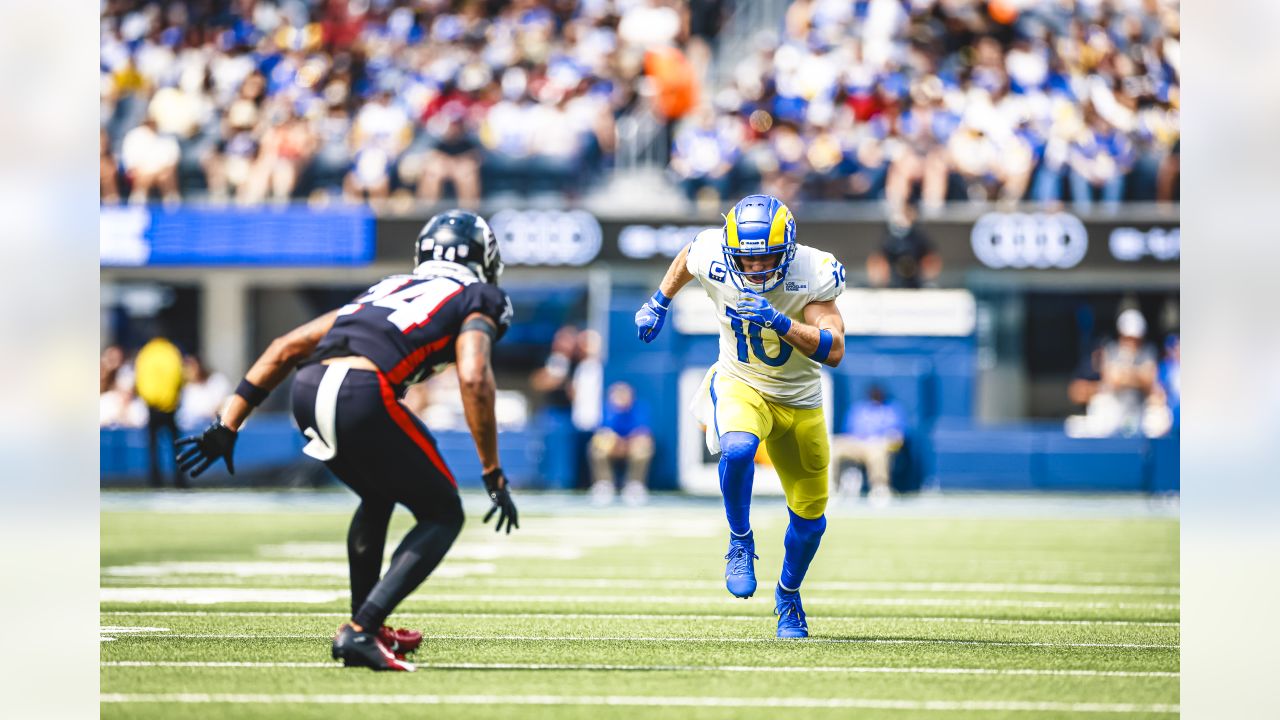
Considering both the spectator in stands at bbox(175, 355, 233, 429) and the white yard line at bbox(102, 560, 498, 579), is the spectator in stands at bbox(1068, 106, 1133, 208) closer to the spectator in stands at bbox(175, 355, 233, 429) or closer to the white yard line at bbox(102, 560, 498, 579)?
the spectator in stands at bbox(175, 355, 233, 429)

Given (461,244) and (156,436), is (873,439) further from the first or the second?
(461,244)

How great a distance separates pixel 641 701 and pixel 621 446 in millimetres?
12998

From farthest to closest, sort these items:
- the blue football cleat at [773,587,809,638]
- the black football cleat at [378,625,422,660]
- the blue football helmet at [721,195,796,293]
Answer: the blue football cleat at [773,587,809,638] → the blue football helmet at [721,195,796,293] → the black football cleat at [378,625,422,660]

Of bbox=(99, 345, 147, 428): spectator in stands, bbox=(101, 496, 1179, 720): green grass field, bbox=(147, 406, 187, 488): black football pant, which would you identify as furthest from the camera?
bbox=(99, 345, 147, 428): spectator in stands

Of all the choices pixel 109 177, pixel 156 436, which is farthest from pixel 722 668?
pixel 109 177

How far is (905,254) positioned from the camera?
1850 cm

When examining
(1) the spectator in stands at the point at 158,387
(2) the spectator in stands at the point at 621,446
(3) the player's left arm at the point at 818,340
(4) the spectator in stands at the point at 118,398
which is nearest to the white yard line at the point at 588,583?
(3) the player's left arm at the point at 818,340

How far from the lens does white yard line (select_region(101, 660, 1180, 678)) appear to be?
5.77 m

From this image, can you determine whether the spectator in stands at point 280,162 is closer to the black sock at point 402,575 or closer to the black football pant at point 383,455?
the black football pant at point 383,455

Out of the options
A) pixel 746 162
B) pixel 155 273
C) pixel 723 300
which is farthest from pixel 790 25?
pixel 723 300

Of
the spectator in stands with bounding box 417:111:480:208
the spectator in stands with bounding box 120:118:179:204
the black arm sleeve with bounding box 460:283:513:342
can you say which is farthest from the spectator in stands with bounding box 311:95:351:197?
the black arm sleeve with bounding box 460:283:513:342

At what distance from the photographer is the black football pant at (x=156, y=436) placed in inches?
718
